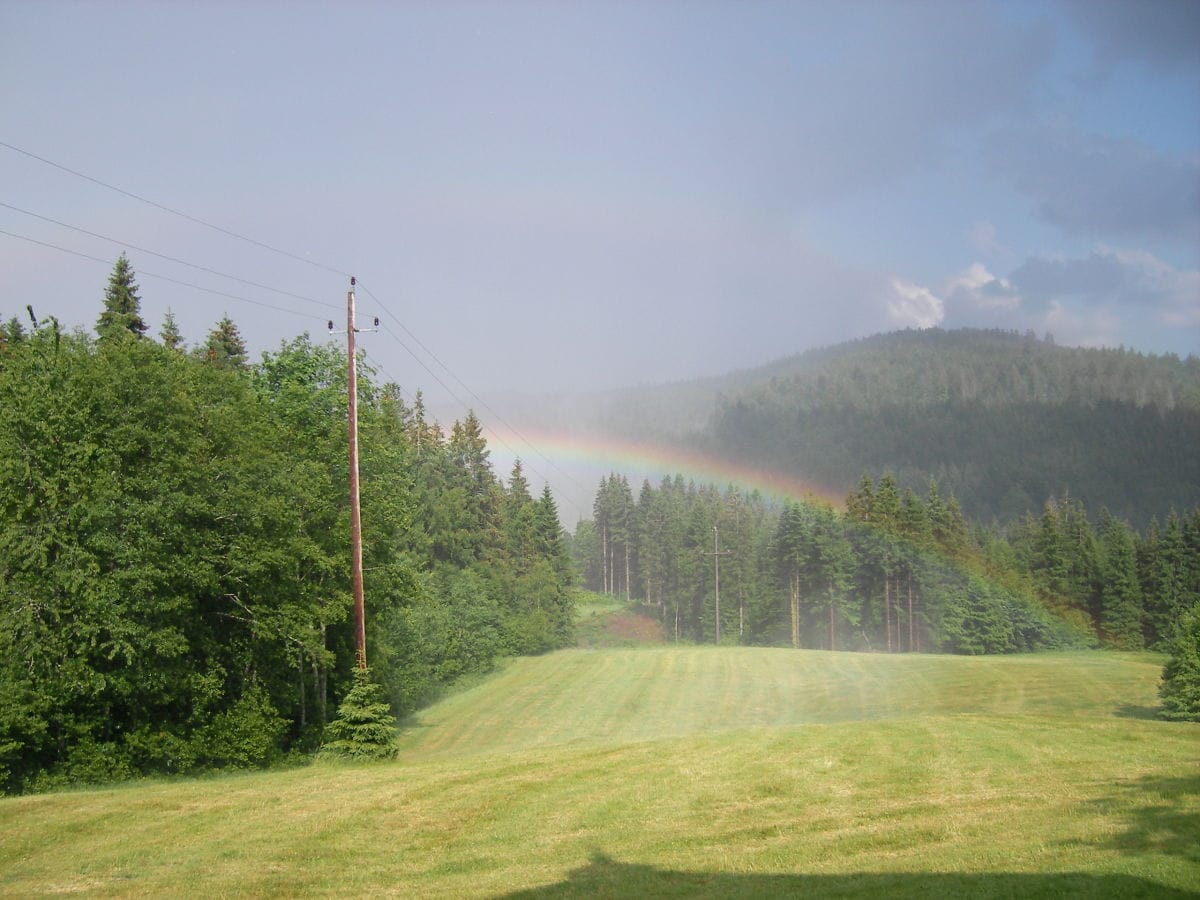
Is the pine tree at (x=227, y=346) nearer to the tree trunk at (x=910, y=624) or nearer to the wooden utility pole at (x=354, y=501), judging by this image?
the wooden utility pole at (x=354, y=501)

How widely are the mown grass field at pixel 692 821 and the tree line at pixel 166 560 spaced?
3.84 meters

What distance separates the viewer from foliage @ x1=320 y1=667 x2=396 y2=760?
80.9ft

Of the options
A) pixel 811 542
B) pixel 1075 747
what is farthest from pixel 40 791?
pixel 811 542

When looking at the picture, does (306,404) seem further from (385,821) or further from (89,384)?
(385,821)

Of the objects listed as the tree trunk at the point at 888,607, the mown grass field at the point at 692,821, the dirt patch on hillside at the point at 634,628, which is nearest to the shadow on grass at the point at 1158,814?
the mown grass field at the point at 692,821

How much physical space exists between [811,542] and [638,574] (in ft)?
219

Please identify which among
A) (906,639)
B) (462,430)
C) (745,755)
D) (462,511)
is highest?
(462,430)

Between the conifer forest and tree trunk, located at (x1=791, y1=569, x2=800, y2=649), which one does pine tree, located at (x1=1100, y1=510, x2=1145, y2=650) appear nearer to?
tree trunk, located at (x1=791, y1=569, x2=800, y2=649)

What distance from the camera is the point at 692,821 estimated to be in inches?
597

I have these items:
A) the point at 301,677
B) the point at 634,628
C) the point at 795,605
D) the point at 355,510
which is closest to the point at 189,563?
the point at 355,510

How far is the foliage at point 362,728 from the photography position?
80.9ft

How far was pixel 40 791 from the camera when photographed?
22.5m

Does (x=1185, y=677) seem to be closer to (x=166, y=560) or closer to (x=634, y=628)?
(x=166, y=560)

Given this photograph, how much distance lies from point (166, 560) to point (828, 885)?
1952 cm
